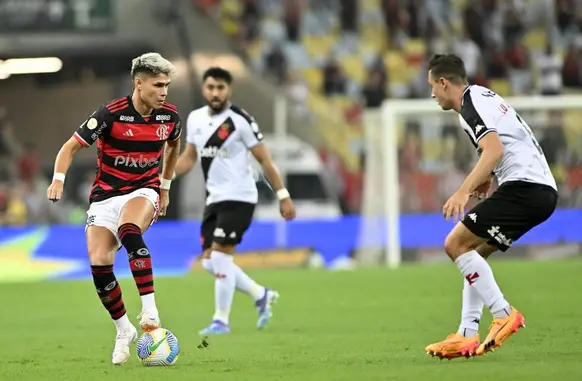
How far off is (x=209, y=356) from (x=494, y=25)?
2154 cm

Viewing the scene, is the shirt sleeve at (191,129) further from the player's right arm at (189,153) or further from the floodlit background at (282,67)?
the floodlit background at (282,67)

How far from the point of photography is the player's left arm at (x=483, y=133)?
299 inches

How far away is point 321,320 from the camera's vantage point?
468 inches

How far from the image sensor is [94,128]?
27.7 feet

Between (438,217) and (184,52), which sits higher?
(184,52)

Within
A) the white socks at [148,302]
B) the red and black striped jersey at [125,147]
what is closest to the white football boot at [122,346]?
the white socks at [148,302]

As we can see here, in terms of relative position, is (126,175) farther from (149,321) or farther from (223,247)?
(223,247)

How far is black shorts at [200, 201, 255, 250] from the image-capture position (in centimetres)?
1135

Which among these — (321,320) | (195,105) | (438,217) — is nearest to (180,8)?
(195,105)

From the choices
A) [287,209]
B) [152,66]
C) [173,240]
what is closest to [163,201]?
[152,66]

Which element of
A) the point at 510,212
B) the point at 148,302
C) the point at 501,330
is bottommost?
the point at 501,330

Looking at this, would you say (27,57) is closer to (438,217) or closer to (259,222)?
(259,222)

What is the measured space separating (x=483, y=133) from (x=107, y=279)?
2703 millimetres

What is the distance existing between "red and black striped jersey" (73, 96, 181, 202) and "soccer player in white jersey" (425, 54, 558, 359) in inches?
78.9
